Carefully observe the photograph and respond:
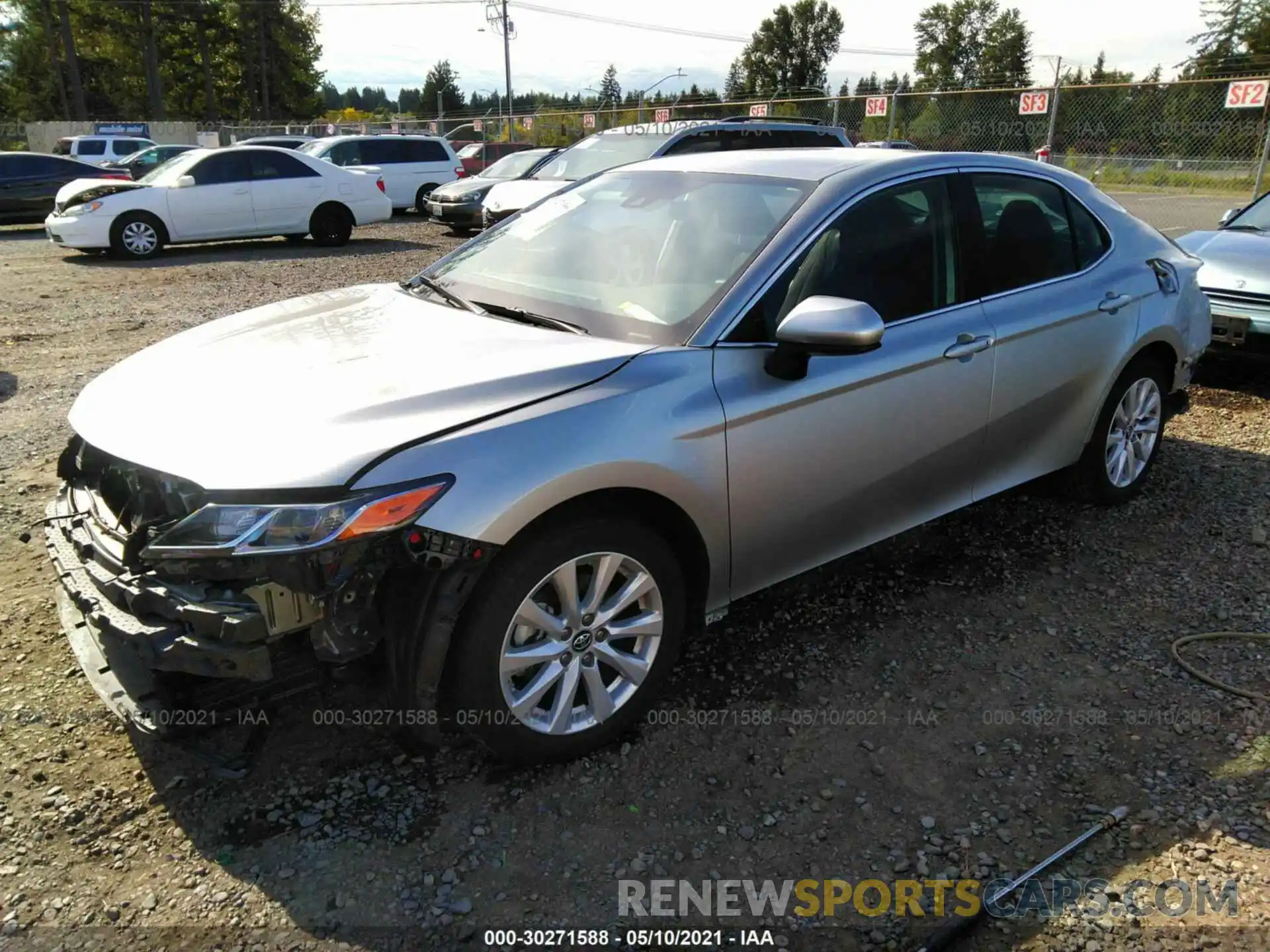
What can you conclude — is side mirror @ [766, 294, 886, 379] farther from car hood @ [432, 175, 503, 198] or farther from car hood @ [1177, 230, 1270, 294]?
car hood @ [432, 175, 503, 198]

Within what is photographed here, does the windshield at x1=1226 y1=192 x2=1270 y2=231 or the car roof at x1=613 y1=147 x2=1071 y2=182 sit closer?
the car roof at x1=613 y1=147 x2=1071 y2=182

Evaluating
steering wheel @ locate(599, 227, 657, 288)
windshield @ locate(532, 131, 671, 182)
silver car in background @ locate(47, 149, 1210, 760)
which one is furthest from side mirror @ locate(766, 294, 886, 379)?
windshield @ locate(532, 131, 671, 182)

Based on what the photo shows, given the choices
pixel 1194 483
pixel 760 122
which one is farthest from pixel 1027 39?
pixel 1194 483

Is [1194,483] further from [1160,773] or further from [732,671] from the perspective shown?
[732,671]

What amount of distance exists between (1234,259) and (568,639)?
6.48 meters

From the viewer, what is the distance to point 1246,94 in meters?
12.9

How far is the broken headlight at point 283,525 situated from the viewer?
88.0 inches

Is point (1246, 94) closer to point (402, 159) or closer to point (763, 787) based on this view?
point (763, 787)

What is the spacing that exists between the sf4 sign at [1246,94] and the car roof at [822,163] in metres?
11.5

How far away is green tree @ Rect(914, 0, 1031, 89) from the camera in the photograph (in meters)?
70.8

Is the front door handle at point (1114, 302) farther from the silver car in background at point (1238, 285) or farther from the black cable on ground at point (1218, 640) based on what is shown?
the silver car in background at point (1238, 285)

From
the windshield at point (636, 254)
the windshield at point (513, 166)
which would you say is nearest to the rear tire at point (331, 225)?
the windshield at point (513, 166)

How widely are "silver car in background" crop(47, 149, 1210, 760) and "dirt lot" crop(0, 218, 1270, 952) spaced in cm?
29

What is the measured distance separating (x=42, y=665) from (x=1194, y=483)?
Result: 18.0 ft
